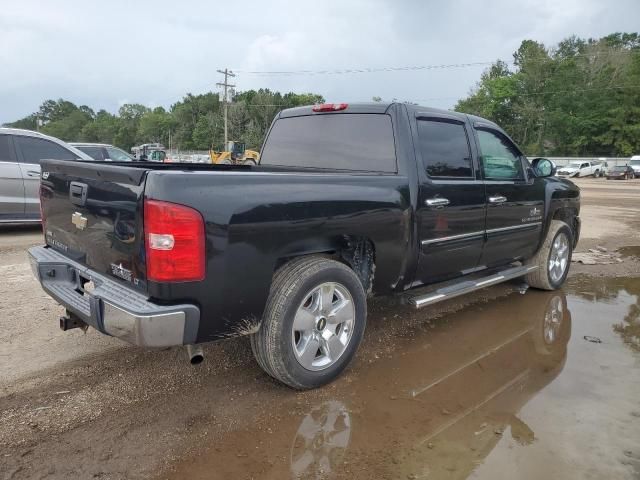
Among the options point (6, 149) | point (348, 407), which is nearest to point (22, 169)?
point (6, 149)

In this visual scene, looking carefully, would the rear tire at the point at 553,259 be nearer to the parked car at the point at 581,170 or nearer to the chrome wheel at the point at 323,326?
the chrome wheel at the point at 323,326

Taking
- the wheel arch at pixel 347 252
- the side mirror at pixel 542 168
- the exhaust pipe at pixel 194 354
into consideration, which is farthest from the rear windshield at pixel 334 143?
the side mirror at pixel 542 168

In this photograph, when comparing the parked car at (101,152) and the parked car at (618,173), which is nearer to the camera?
the parked car at (101,152)

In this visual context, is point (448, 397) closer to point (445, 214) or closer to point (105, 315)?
point (445, 214)

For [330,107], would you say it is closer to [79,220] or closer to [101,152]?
[79,220]

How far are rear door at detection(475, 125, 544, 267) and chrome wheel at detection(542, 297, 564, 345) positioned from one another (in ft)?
2.04

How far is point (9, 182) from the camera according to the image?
26.8 feet

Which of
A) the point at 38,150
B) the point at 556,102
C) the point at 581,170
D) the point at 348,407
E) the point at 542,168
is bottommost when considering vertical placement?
the point at 581,170

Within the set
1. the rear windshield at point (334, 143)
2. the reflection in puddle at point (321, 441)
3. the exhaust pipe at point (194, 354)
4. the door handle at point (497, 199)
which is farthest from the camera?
the door handle at point (497, 199)

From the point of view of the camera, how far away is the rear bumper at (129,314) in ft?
8.18

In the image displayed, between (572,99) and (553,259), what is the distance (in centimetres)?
7004

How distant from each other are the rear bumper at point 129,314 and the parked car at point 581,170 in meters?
47.2

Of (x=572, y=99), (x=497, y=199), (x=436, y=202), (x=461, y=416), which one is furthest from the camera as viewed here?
(x=572, y=99)

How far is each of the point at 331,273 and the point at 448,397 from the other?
1122mm
